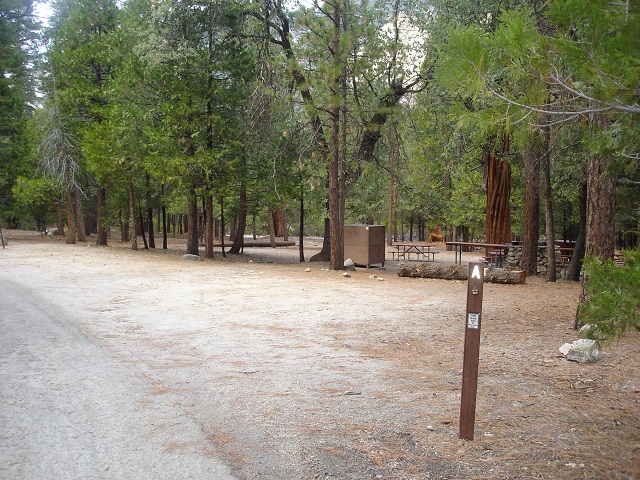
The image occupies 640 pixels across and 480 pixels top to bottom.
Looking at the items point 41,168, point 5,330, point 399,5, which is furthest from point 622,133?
point 41,168

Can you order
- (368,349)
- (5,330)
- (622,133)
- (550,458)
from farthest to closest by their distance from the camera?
(5,330)
(368,349)
(622,133)
(550,458)

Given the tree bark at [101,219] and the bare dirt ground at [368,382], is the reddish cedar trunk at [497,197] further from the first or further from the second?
the tree bark at [101,219]

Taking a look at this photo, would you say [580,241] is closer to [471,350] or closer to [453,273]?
[453,273]

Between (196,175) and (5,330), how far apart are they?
11883 mm

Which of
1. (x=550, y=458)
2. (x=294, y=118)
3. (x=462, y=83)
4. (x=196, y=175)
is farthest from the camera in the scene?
(x=196, y=175)

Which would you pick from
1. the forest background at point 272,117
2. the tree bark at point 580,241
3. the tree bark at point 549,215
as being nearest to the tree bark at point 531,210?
the forest background at point 272,117

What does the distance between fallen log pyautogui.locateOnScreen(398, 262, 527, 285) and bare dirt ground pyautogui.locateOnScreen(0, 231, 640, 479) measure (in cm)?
281

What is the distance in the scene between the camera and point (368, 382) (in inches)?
199

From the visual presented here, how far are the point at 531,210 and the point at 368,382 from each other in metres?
11.2

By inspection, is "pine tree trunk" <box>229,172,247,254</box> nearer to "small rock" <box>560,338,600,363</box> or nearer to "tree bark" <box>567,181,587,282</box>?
"tree bark" <box>567,181,587,282</box>

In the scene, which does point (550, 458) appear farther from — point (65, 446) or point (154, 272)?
point (154, 272)

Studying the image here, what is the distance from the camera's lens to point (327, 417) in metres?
4.16

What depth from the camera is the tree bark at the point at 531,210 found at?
44.6 ft

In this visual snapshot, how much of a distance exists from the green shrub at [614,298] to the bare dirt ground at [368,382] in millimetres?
296
